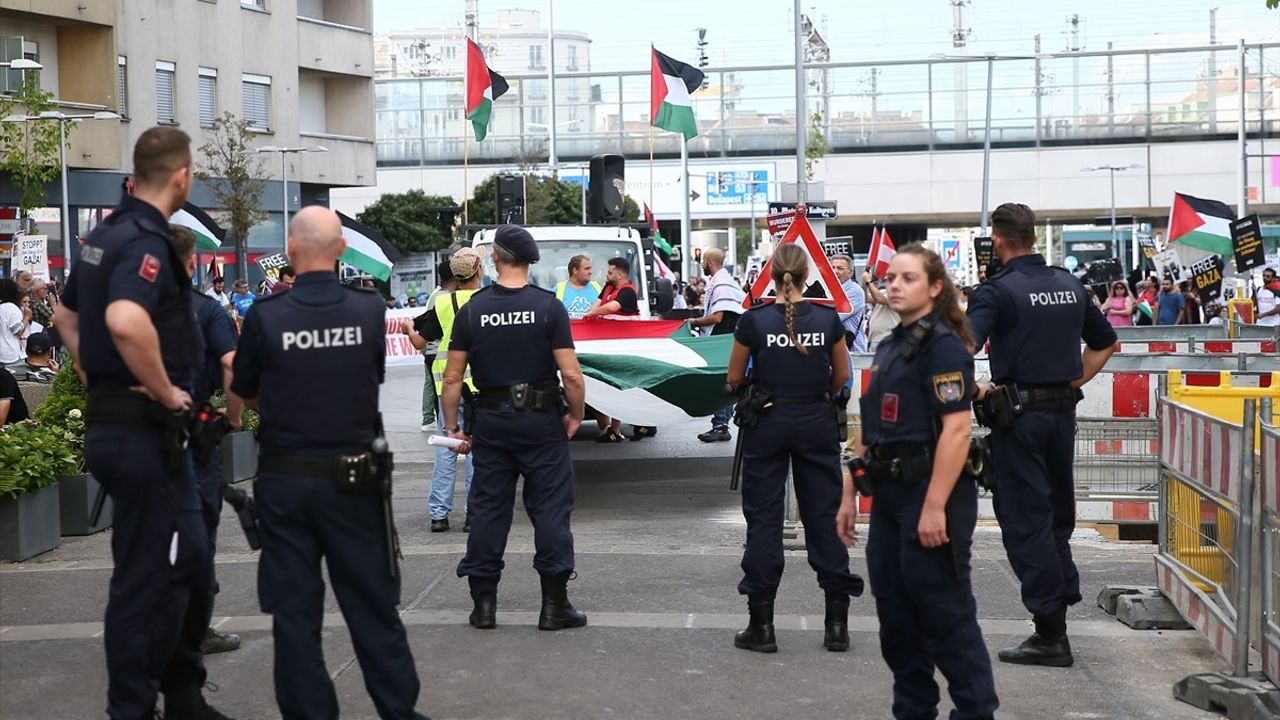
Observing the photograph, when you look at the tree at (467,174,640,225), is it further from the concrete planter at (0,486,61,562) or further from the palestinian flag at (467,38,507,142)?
the concrete planter at (0,486,61,562)

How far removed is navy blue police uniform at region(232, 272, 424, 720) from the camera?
17.3 ft

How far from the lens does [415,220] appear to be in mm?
61531

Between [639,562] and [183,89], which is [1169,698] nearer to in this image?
[639,562]

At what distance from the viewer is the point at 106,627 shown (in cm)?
540

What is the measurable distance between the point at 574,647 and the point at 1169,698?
8.61ft

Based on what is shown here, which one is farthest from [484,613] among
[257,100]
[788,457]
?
[257,100]

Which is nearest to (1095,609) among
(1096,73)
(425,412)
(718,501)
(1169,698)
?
(1169,698)

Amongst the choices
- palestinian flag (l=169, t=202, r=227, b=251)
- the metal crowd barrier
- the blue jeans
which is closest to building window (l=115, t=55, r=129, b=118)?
palestinian flag (l=169, t=202, r=227, b=251)

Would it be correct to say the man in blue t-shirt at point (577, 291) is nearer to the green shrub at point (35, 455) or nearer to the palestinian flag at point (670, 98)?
the green shrub at point (35, 455)

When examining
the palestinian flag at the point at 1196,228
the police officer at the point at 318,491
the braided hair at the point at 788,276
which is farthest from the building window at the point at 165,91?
the police officer at the point at 318,491

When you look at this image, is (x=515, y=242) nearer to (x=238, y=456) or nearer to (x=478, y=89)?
(x=238, y=456)

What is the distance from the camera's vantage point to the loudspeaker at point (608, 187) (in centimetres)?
1948

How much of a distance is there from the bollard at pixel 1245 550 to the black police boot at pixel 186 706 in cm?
401

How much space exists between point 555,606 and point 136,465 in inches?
109
